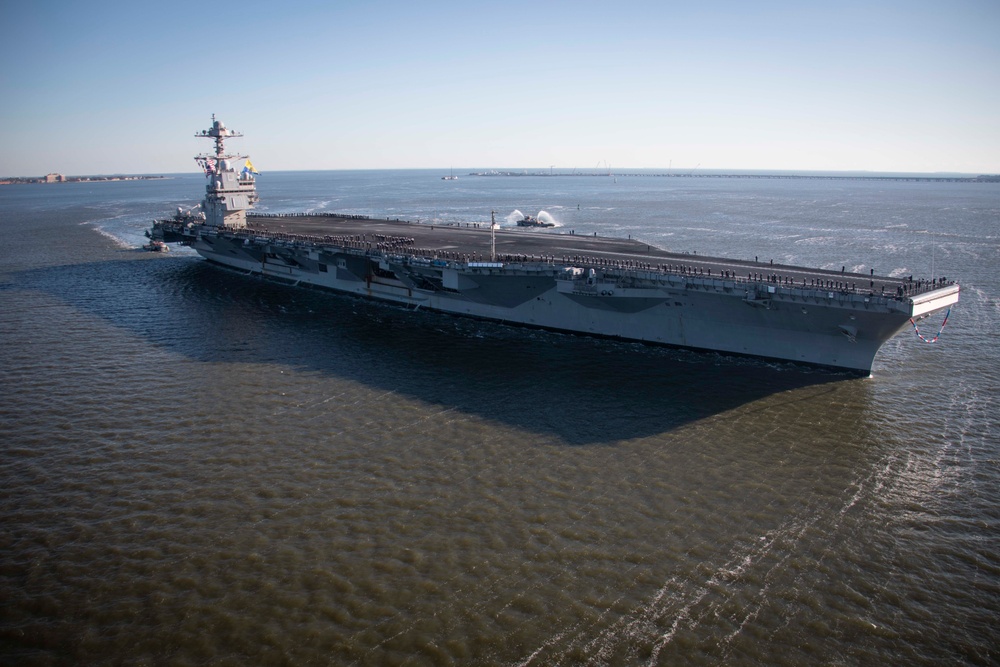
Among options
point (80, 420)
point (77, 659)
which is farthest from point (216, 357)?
point (77, 659)

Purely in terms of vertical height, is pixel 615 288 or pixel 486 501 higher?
pixel 615 288

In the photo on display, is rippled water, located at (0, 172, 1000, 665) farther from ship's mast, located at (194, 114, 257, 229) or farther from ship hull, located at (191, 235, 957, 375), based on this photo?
ship's mast, located at (194, 114, 257, 229)

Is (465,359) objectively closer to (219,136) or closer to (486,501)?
(486,501)

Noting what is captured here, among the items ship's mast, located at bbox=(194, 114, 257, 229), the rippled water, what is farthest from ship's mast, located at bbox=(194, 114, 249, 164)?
the rippled water

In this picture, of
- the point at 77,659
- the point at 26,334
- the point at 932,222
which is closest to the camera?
the point at 77,659

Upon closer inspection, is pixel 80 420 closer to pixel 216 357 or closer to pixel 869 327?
pixel 216 357

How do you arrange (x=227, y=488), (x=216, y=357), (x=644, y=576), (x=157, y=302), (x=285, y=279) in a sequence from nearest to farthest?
(x=644, y=576) < (x=227, y=488) < (x=216, y=357) < (x=157, y=302) < (x=285, y=279)

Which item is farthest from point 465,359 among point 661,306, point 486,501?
point 486,501
